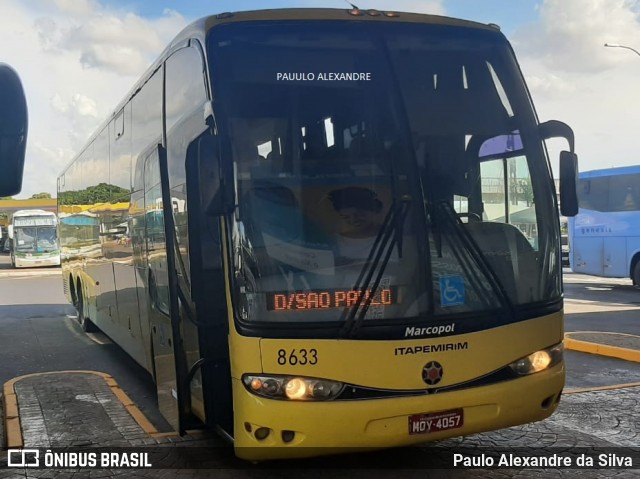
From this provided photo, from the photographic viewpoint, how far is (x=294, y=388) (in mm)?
4148

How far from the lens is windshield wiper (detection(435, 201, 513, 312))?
14.5 feet

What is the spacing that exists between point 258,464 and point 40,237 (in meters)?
33.1

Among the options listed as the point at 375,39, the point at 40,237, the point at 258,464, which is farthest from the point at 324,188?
the point at 40,237

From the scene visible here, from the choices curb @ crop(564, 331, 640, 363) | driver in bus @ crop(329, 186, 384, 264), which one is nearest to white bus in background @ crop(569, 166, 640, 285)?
curb @ crop(564, 331, 640, 363)

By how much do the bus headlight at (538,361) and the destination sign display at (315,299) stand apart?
1181 mm

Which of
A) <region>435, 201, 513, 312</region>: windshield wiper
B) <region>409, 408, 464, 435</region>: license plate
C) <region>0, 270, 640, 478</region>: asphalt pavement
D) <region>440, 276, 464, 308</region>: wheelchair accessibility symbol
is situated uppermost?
<region>435, 201, 513, 312</region>: windshield wiper

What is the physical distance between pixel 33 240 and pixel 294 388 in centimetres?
3419

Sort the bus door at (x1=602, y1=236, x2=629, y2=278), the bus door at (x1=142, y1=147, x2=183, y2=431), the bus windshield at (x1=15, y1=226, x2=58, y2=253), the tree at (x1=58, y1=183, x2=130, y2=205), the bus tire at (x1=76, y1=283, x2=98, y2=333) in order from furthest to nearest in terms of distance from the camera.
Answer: the bus windshield at (x1=15, y1=226, x2=58, y2=253), the bus door at (x1=602, y1=236, x2=629, y2=278), the bus tire at (x1=76, y1=283, x2=98, y2=333), the tree at (x1=58, y1=183, x2=130, y2=205), the bus door at (x1=142, y1=147, x2=183, y2=431)

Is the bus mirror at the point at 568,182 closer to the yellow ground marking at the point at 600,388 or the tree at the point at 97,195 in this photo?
the yellow ground marking at the point at 600,388

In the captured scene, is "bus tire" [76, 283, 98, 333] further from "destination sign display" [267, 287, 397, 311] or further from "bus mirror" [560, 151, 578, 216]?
"bus mirror" [560, 151, 578, 216]

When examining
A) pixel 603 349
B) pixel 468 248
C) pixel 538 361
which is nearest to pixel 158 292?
pixel 468 248

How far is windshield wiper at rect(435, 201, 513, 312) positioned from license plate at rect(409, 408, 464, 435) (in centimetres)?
77

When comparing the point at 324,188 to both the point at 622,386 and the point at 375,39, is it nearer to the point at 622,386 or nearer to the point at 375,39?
the point at 375,39

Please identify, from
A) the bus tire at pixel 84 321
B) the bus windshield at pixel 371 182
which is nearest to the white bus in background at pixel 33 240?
the bus tire at pixel 84 321
